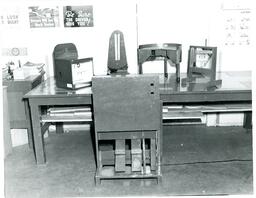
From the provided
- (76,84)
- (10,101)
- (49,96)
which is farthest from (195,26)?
(10,101)

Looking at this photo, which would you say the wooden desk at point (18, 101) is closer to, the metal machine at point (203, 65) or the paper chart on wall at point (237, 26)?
the metal machine at point (203, 65)

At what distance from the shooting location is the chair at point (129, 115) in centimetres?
262

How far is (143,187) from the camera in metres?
2.91

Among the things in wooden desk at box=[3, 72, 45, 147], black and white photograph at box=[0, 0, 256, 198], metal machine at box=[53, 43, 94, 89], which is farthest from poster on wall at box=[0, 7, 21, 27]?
metal machine at box=[53, 43, 94, 89]

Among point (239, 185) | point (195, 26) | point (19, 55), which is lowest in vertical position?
point (239, 185)

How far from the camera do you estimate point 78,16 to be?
406 centimetres

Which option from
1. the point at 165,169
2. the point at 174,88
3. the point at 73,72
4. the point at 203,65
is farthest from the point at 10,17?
the point at 165,169

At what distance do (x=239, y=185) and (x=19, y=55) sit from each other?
2.83 m

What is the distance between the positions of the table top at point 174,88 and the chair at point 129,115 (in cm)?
45

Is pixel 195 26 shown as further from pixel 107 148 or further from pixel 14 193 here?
pixel 14 193

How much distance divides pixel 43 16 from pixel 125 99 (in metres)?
1.95

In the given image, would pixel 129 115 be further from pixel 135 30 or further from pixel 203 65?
pixel 135 30

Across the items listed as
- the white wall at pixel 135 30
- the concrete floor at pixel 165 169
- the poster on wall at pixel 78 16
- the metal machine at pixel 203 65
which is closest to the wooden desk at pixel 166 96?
the metal machine at pixel 203 65

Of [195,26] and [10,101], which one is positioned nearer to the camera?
[10,101]
